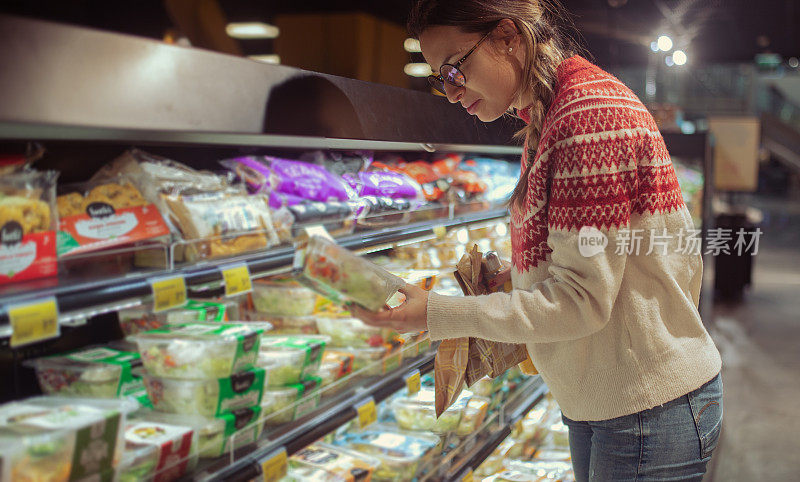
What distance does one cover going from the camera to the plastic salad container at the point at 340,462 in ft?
6.46

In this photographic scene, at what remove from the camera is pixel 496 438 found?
91.0 inches

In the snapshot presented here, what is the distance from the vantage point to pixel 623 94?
1.23 m

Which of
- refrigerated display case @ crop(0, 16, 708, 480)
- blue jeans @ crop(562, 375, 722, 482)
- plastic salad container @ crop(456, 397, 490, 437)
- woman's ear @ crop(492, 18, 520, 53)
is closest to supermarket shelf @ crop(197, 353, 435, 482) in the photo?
refrigerated display case @ crop(0, 16, 708, 480)

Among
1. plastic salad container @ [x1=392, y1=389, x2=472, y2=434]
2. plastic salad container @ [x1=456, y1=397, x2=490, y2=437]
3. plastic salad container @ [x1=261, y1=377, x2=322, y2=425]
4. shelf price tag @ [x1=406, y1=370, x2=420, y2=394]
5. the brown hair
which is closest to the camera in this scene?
the brown hair

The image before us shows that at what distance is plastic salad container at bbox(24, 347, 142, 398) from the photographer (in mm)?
1354

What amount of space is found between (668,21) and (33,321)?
8.64 metres

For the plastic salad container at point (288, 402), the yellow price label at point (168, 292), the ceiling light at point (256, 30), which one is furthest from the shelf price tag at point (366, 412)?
the ceiling light at point (256, 30)

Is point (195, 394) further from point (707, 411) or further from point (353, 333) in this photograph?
point (707, 411)

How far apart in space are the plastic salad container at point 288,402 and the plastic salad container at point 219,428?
65 millimetres

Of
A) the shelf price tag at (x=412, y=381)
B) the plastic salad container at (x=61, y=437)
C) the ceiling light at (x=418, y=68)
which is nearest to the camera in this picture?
the plastic salad container at (x=61, y=437)

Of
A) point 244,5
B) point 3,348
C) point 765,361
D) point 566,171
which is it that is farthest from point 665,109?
point 3,348

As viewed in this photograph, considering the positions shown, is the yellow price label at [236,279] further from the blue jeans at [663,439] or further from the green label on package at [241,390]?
the blue jeans at [663,439]

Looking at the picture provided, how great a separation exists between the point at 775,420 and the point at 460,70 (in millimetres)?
3840

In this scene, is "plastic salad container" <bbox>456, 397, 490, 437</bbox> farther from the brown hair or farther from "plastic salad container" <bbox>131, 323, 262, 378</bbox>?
the brown hair
